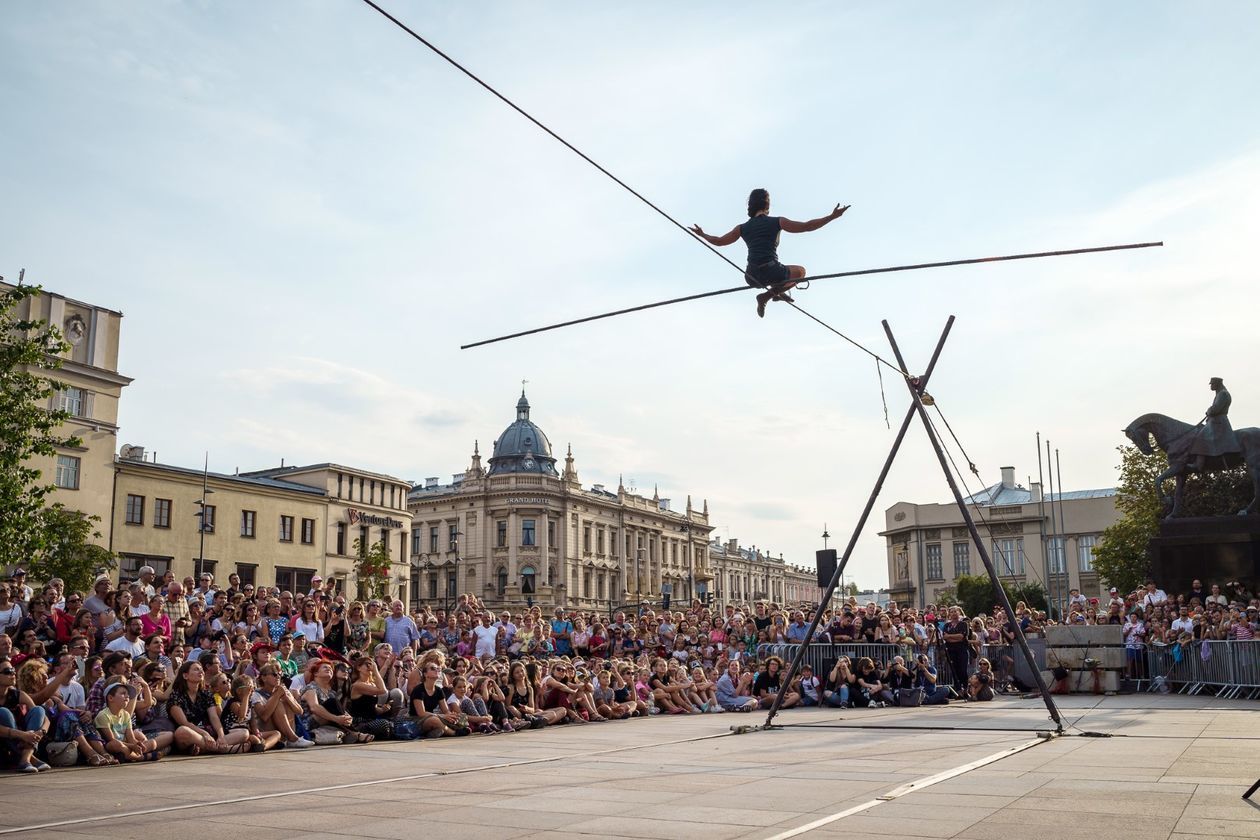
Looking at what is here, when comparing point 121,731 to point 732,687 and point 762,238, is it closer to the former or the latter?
point 762,238

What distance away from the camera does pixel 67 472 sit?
148 feet

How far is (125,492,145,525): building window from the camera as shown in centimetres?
4934

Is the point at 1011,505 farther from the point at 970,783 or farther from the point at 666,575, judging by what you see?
the point at 970,783

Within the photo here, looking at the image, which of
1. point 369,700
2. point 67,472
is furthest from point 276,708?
point 67,472

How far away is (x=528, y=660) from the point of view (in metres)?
16.1

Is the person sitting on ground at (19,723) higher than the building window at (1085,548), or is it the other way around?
the building window at (1085,548)

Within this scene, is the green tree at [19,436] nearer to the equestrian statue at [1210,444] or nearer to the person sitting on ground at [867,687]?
the person sitting on ground at [867,687]

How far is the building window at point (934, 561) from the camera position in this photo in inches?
3408

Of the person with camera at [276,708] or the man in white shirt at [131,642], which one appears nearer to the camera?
the person with camera at [276,708]

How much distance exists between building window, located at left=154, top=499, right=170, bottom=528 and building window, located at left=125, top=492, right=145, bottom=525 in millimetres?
760

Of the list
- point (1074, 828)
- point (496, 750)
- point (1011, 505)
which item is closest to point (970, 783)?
point (1074, 828)

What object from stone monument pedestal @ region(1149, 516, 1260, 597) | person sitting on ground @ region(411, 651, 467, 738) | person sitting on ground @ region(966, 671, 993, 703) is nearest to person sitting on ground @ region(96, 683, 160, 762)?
person sitting on ground @ region(411, 651, 467, 738)

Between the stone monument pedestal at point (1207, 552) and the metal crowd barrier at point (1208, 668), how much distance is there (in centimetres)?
383

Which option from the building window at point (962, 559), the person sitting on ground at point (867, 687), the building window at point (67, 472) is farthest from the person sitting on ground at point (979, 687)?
the building window at point (962, 559)
